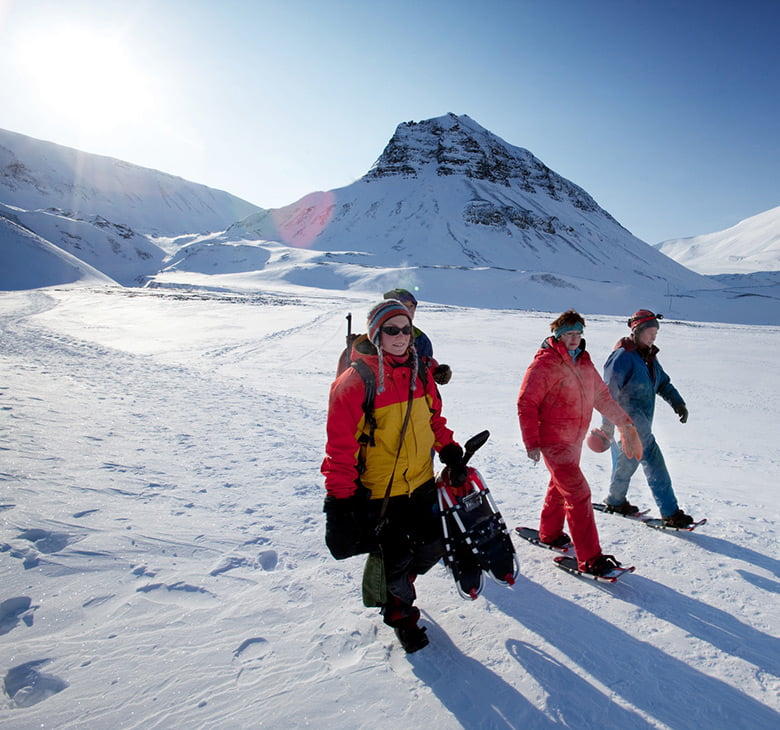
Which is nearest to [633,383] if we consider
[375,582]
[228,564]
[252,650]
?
[375,582]

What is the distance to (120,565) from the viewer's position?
121 inches

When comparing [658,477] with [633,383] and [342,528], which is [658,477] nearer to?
[633,383]

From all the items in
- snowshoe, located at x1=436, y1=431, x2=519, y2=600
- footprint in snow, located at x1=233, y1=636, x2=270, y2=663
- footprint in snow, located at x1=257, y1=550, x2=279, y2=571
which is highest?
snowshoe, located at x1=436, y1=431, x2=519, y2=600

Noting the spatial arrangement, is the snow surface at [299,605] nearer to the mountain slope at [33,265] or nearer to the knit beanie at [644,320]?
the knit beanie at [644,320]

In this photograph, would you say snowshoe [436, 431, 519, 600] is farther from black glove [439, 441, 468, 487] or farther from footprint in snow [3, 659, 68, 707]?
footprint in snow [3, 659, 68, 707]

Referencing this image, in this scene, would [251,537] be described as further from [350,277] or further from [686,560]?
[350,277]

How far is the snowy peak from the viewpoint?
128 meters

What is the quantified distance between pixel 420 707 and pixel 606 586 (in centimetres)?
164

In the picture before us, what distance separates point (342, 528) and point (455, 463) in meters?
0.75

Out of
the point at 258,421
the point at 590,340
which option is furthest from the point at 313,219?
the point at 258,421

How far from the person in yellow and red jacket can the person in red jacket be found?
37.8 inches

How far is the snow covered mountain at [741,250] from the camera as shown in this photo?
450 feet

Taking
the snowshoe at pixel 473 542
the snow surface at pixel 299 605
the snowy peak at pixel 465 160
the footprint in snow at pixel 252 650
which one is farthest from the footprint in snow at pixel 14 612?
the snowy peak at pixel 465 160

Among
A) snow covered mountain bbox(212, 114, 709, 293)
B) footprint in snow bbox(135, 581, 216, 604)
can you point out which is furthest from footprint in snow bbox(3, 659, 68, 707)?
snow covered mountain bbox(212, 114, 709, 293)
